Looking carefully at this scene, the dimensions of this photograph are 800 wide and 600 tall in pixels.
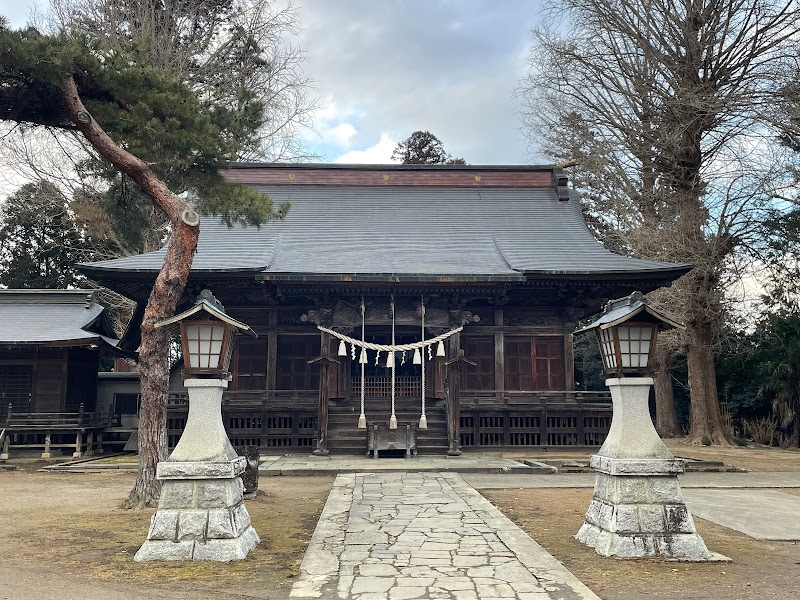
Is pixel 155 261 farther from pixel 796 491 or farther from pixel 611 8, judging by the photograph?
pixel 611 8

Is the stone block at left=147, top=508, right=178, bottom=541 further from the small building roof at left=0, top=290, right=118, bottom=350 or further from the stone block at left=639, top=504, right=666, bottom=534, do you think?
the small building roof at left=0, top=290, right=118, bottom=350

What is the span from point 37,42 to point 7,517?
6073 millimetres

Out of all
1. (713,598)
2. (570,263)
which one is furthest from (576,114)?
(713,598)

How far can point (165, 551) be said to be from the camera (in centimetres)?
572

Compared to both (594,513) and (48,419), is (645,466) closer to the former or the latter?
(594,513)

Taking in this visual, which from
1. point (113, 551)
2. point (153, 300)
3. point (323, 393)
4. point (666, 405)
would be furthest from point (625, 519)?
point (666, 405)

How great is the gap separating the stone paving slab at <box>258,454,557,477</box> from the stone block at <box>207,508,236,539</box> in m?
6.05

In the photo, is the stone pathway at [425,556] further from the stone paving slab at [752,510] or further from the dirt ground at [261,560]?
the stone paving slab at [752,510]

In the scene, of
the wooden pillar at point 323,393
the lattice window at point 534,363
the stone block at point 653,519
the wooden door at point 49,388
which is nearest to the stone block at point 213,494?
the stone block at point 653,519

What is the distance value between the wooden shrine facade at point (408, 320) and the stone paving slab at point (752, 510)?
580 cm

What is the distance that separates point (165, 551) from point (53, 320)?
1477cm

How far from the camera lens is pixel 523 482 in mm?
10938

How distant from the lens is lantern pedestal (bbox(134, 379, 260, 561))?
5.73 metres

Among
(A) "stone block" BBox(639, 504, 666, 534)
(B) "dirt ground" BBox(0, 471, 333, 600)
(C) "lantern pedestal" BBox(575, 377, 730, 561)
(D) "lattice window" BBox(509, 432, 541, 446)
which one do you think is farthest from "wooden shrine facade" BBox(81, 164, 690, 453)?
(A) "stone block" BBox(639, 504, 666, 534)
